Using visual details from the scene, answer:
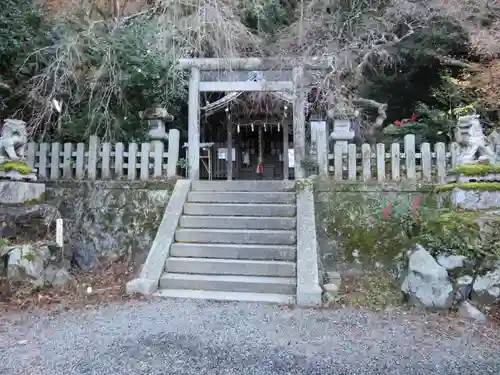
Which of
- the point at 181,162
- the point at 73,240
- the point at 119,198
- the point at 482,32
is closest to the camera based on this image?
the point at 73,240

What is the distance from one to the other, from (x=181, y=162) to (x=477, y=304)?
4.79 m

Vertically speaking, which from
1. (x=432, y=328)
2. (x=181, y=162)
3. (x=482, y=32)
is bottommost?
(x=432, y=328)

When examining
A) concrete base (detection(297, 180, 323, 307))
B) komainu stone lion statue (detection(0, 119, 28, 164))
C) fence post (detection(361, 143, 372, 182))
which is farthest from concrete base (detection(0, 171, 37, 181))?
fence post (detection(361, 143, 372, 182))

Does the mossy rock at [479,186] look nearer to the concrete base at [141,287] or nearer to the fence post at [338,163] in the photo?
the fence post at [338,163]

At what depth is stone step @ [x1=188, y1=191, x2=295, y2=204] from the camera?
5.52 m

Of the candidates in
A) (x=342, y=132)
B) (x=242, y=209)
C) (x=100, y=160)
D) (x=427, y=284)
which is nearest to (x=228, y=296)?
(x=242, y=209)

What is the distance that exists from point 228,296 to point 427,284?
199 centimetres

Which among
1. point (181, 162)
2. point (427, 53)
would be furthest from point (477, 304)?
point (427, 53)

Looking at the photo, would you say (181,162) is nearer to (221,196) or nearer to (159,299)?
(221,196)

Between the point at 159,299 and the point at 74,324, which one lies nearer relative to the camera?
the point at 74,324

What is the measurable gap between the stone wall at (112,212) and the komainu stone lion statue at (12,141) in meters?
0.86

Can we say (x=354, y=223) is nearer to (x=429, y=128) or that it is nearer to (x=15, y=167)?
(x=429, y=128)

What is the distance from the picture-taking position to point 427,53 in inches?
358

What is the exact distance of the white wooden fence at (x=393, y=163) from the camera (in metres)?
5.53
